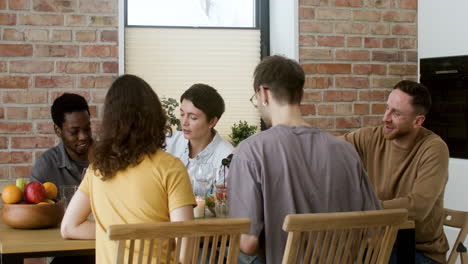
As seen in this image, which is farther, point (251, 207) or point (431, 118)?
point (431, 118)

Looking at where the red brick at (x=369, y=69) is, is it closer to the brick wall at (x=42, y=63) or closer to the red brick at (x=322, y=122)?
the red brick at (x=322, y=122)

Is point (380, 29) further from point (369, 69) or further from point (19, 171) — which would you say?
point (19, 171)

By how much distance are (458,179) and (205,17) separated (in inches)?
73.2

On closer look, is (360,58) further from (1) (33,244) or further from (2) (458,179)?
(1) (33,244)

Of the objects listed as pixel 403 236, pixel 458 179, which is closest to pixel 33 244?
pixel 403 236

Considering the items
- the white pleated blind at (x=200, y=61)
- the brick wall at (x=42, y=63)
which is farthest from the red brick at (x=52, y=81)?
the white pleated blind at (x=200, y=61)

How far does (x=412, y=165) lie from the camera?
110 inches

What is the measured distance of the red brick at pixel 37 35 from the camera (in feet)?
11.2

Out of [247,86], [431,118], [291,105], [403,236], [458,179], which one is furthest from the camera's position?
[247,86]

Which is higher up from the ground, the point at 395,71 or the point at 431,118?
the point at 395,71

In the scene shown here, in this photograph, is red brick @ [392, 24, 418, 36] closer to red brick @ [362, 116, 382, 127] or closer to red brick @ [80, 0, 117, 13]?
red brick @ [362, 116, 382, 127]

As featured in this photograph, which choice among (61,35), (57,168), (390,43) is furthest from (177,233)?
(390,43)

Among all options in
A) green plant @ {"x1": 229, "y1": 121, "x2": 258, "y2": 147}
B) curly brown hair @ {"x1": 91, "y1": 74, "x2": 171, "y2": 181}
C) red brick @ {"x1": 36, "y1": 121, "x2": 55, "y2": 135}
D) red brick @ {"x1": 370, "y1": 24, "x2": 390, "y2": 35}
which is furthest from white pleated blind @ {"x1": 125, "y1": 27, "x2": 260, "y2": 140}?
curly brown hair @ {"x1": 91, "y1": 74, "x2": 171, "y2": 181}

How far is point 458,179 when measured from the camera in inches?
142
